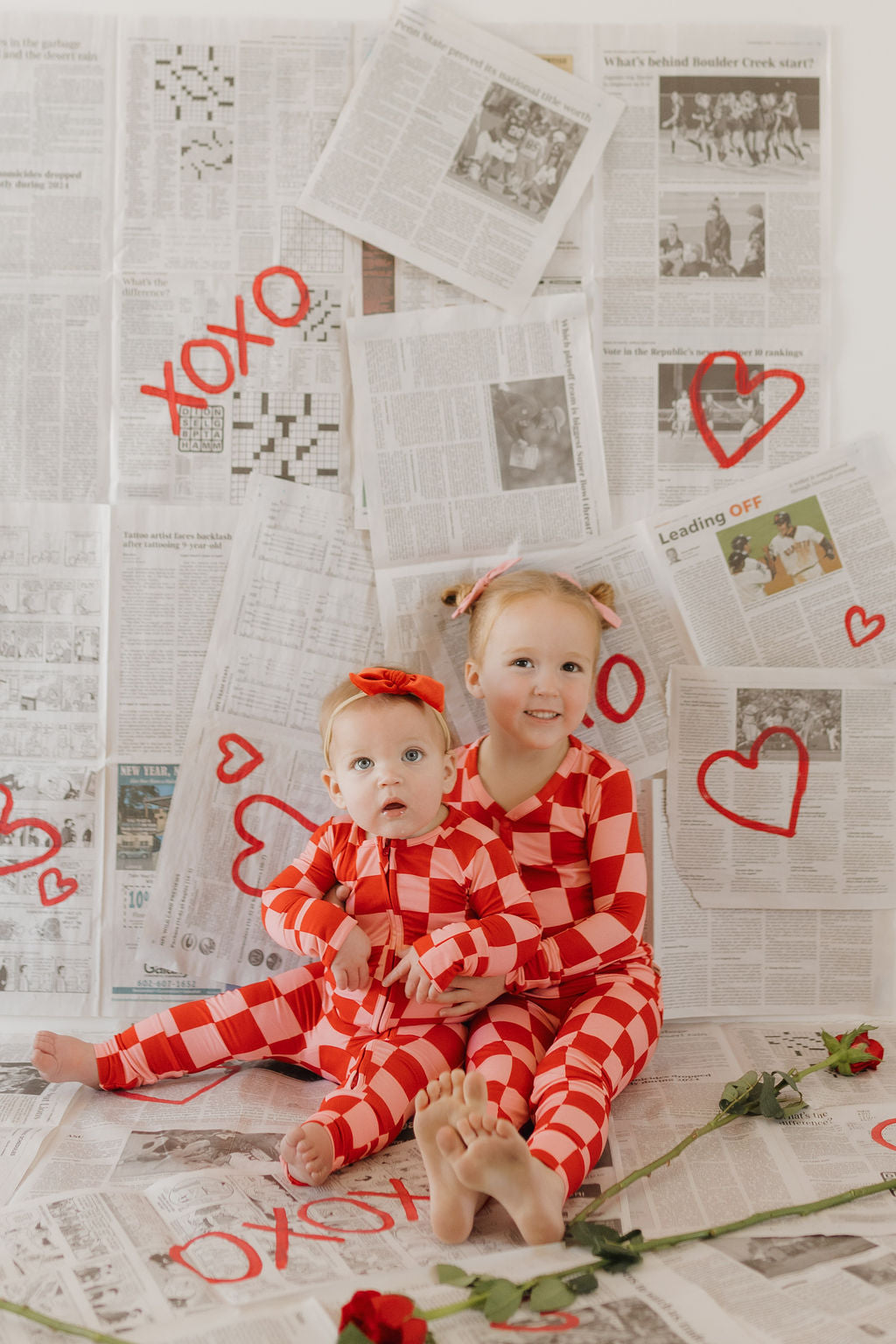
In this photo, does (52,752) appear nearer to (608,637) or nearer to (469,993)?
(469,993)

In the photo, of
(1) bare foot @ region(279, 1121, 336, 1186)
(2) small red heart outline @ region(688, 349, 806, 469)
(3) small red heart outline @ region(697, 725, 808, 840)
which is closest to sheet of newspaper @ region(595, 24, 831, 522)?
(2) small red heart outline @ region(688, 349, 806, 469)

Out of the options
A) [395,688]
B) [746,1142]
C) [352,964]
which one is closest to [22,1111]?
[352,964]

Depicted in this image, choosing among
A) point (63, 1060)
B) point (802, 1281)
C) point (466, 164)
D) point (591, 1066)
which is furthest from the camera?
point (466, 164)

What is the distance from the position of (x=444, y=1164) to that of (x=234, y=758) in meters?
0.69

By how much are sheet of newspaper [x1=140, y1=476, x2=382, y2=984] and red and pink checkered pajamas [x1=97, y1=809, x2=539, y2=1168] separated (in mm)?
178

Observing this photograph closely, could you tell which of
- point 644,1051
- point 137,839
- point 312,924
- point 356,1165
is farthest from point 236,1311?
point 137,839

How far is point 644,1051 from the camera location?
1207 millimetres

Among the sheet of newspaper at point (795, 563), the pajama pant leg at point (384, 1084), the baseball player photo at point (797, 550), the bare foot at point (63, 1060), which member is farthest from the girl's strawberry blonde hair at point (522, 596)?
the bare foot at point (63, 1060)

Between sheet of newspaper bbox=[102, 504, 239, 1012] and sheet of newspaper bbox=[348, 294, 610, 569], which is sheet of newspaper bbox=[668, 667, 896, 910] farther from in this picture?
sheet of newspaper bbox=[102, 504, 239, 1012]

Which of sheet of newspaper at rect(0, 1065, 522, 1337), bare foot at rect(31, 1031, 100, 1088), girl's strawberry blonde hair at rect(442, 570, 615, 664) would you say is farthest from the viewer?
girl's strawberry blonde hair at rect(442, 570, 615, 664)

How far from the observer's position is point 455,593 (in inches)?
55.2

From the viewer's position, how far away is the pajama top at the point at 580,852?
1.24 metres

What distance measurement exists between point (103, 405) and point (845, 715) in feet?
3.78

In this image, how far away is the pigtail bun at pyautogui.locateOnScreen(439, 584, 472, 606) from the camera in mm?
1396
